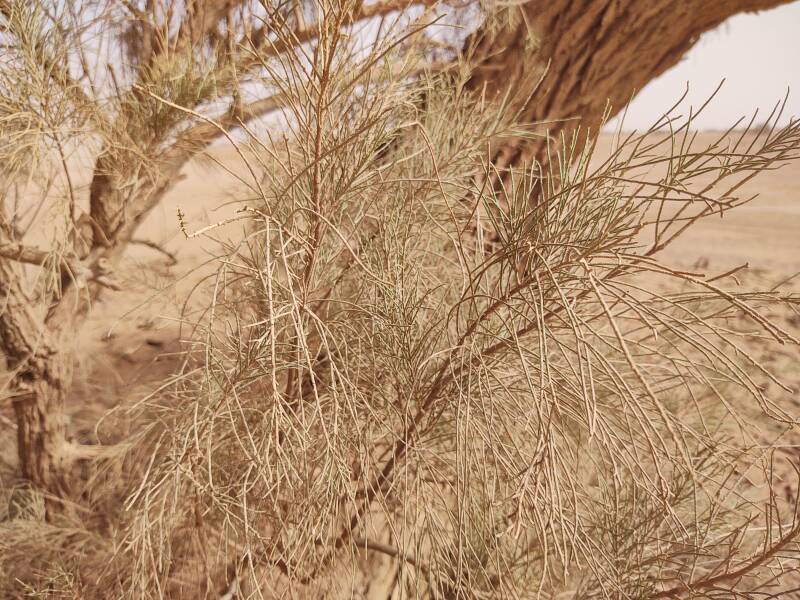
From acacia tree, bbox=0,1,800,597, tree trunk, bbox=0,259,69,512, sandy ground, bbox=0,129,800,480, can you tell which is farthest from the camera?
sandy ground, bbox=0,129,800,480

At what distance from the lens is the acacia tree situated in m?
0.65

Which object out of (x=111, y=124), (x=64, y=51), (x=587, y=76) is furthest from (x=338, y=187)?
(x=587, y=76)

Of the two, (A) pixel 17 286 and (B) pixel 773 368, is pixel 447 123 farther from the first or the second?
(B) pixel 773 368

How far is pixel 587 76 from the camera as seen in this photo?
1.76m

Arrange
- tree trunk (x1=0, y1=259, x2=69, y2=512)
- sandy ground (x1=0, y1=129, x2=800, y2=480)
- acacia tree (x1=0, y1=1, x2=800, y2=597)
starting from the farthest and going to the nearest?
sandy ground (x1=0, y1=129, x2=800, y2=480)
tree trunk (x1=0, y1=259, x2=69, y2=512)
acacia tree (x1=0, y1=1, x2=800, y2=597)

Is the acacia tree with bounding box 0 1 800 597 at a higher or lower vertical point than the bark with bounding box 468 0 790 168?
lower

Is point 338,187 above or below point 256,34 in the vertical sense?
below

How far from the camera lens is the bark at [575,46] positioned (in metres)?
1.68

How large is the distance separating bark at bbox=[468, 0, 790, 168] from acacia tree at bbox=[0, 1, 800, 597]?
0.94 ft

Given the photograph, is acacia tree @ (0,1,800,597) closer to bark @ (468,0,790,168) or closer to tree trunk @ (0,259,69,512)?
tree trunk @ (0,259,69,512)

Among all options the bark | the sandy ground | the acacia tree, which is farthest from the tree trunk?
the bark

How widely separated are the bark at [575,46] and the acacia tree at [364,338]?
0.29 metres

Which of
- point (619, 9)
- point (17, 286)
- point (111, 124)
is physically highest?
point (619, 9)

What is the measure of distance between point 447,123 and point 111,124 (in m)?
0.82
